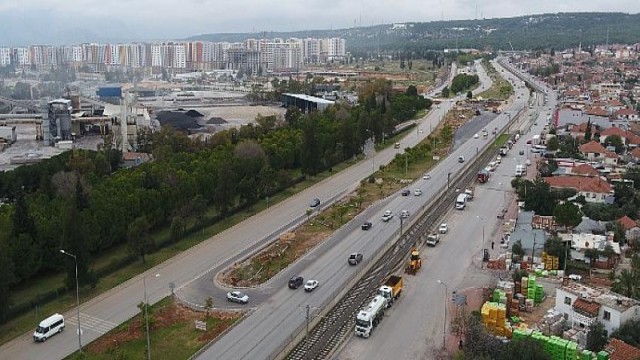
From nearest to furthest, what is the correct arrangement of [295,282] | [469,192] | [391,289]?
[391,289], [295,282], [469,192]


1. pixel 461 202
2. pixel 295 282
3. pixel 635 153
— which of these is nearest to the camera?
pixel 295 282

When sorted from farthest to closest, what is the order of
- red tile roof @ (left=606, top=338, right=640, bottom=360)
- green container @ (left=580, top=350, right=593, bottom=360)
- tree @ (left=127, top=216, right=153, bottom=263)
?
tree @ (left=127, top=216, right=153, bottom=263), green container @ (left=580, top=350, right=593, bottom=360), red tile roof @ (left=606, top=338, right=640, bottom=360)

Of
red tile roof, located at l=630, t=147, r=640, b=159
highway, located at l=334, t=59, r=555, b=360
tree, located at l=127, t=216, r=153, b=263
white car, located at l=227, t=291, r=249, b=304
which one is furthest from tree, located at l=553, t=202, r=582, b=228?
red tile roof, located at l=630, t=147, r=640, b=159

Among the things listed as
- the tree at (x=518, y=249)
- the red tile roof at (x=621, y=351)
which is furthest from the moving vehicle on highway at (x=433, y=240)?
the red tile roof at (x=621, y=351)

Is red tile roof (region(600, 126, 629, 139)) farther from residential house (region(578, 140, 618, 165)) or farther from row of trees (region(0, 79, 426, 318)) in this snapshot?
row of trees (region(0, 79, 426, 318))

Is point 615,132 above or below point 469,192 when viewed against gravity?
above

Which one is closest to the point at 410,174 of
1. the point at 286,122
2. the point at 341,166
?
the point at 341,166

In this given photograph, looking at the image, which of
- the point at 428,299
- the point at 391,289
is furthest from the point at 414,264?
the point at 391,289

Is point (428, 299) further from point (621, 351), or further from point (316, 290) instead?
point (621, 351)
